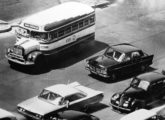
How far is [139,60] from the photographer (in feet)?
98.4

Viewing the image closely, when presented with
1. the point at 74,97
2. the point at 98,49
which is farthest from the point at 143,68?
the point at 74,97

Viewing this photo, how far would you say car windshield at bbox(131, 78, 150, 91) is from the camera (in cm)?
2627

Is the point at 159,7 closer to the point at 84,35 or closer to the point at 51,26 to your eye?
the point at 84,35

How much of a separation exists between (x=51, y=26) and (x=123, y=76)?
198 inches

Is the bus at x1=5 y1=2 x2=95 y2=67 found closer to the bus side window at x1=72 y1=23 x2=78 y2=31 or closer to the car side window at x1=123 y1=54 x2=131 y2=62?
the bus side window at x1=72 y1=23 x2=78 y2=31

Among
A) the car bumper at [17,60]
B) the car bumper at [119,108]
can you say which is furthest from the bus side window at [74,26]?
the car bumper at [119,108]

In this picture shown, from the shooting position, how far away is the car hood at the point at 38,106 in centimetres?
2394

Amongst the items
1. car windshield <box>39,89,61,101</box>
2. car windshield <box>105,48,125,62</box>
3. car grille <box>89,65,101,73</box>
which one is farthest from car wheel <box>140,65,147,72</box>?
car windshield <box>39,89,61,101</box>

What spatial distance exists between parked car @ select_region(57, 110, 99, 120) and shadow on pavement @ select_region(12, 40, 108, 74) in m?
7.31

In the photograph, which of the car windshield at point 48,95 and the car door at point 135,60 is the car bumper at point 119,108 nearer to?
the car windshield at point 48,95

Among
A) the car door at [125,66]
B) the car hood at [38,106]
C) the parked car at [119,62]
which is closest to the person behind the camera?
the car hood at [38,106]

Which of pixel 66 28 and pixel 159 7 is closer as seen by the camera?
pixel 66 28

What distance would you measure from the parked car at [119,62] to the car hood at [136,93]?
2845 mm

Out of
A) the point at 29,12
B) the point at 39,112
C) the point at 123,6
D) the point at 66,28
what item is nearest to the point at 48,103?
the point at 39,112
